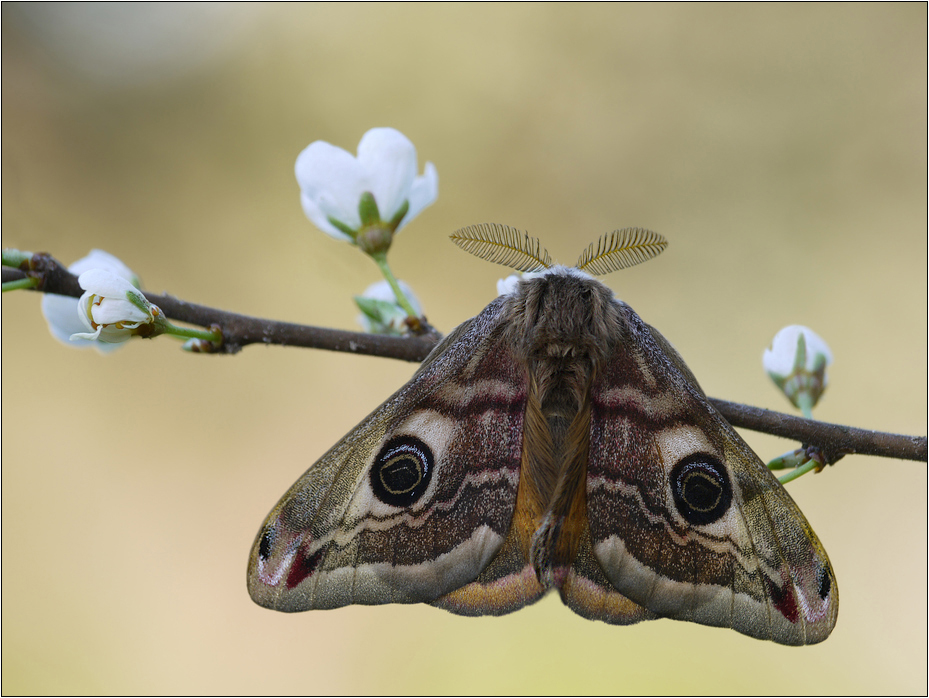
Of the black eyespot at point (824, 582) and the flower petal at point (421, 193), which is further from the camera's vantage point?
the flower petal at point (421, 193)

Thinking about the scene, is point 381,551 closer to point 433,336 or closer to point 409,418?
point 409,418

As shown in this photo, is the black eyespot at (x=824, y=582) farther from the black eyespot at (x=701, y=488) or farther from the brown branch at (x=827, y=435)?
the brown branch at (x=827, y=435)

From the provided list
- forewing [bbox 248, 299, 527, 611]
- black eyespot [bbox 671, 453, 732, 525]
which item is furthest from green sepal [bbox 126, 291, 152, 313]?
black eyespot [bbox 671, 453, 732, 525]

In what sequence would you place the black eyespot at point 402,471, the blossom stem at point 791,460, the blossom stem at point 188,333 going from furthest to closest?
the blossom stem at point 791,460 → the blossom stem at point 188,333 → the black eyespot at point 402,471

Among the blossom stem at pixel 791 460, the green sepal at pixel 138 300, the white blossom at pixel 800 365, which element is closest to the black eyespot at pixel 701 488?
the blossom stem at pixel 791 460

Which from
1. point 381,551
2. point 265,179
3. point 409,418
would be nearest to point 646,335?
point 409,418

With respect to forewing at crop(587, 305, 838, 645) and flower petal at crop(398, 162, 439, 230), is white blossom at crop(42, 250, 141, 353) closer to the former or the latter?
flower petal at crop(398, 162, 439, 230)

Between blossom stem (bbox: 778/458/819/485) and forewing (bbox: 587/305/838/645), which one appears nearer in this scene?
forewing (bbox: 587/305/838/645)

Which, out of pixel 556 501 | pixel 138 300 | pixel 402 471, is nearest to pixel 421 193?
pixel 138 300
